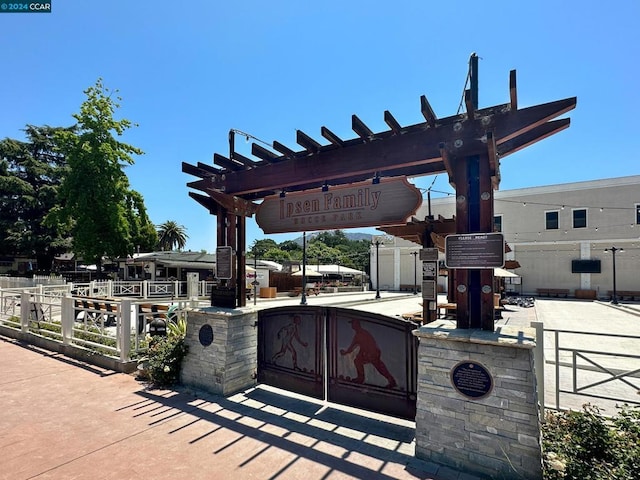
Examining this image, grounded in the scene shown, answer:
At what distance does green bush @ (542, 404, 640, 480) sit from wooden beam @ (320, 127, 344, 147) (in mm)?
4009

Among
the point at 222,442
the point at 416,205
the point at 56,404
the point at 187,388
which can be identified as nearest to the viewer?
the point at 222,442

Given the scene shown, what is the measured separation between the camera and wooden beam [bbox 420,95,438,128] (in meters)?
3.64

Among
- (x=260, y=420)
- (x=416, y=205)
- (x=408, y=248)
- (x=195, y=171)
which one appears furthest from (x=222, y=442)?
(x=408, y=248)

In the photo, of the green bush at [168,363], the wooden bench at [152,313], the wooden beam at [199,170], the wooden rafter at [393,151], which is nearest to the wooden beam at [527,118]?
the wooden rafter at [393,151]

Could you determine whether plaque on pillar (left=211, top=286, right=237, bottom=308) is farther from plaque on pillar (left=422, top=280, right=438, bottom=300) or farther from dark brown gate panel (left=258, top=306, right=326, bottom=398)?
plaque on pillar (left=422, top=280, right=438, bottom=300)

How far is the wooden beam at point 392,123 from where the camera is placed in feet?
12.9

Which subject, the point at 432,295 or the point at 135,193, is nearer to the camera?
the point at 432,295

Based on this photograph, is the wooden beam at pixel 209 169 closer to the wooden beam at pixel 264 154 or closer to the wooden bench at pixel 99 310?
the wooden beam at pixel 264 154

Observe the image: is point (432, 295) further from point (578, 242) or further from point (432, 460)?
point (578, 242)

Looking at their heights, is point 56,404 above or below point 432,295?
below

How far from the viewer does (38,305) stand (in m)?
9.66

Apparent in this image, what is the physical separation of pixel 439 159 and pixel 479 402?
8.53 ft

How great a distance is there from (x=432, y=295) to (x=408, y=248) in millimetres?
34130

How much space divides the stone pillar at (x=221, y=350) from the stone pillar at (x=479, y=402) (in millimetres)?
2957
